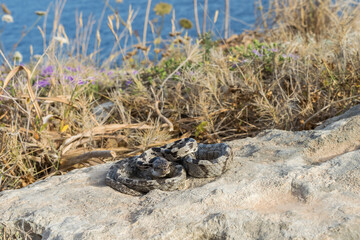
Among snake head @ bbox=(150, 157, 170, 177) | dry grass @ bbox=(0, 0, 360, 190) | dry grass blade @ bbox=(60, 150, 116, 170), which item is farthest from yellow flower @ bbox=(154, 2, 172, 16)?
snake head @ bbox=(150, 157, 170, 177)

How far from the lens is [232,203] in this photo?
3.45 metres

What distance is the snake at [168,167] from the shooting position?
390 cm

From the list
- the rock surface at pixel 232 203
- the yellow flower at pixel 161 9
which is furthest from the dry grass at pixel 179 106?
the yellow flower at pixel 161 9

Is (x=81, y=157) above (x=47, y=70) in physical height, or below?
below

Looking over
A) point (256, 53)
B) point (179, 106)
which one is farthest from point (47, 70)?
point (256, 53)

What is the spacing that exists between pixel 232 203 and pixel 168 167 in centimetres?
79

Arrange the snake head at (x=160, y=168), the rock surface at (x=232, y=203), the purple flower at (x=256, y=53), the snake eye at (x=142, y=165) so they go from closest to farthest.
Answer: the rock surface at (x=232, y=203) → the snake head at (x=160, y=168) → the snake eye at (x=142, y=165) → the purple flower at (x=256, y=53)

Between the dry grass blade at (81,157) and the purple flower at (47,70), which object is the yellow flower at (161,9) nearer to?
the purple flower at (47,70)

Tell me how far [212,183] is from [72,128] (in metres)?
2.73

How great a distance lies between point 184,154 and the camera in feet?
14.5

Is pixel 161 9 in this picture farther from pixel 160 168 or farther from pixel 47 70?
pixel 160 168

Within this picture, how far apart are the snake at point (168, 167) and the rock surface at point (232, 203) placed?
0.29ft

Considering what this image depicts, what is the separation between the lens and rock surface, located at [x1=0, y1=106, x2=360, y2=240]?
10.3ft

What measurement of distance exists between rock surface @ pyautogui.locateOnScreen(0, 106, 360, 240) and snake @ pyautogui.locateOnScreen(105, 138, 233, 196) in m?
0.09
